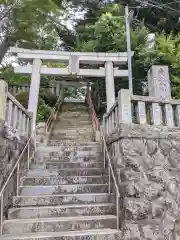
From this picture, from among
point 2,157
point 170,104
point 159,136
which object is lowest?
point 2,157

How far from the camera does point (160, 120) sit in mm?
5086

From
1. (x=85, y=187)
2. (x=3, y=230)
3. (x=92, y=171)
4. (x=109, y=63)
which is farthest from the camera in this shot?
(x=109, y=63)

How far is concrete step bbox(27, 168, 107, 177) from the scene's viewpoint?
6.01m

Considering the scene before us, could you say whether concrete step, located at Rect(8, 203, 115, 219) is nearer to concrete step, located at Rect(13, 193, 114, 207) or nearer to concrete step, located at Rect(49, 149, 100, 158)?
concrete step, located at Rect(13, 193, 114, 207)

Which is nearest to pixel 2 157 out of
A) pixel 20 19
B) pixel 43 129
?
pixel 43 129

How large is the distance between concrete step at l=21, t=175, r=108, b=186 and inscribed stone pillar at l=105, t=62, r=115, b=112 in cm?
424

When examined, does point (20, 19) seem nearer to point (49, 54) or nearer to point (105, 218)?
point (49, 54)

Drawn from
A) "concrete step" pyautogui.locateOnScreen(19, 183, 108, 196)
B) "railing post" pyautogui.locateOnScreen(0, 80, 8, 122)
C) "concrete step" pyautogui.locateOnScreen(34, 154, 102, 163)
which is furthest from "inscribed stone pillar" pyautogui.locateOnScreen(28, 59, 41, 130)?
"railing post" pyautogui.locateOnScreen(0, 80, 8, 122)

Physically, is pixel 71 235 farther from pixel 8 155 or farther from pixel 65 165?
pixel 65 165

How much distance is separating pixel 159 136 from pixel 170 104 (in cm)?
78

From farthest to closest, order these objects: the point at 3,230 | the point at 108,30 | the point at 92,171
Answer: the point at 108,30
the point at 92,171
the point at 3,230

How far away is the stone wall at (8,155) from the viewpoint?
4520mm

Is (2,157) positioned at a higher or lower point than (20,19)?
lower

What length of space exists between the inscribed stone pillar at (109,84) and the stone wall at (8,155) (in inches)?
191
